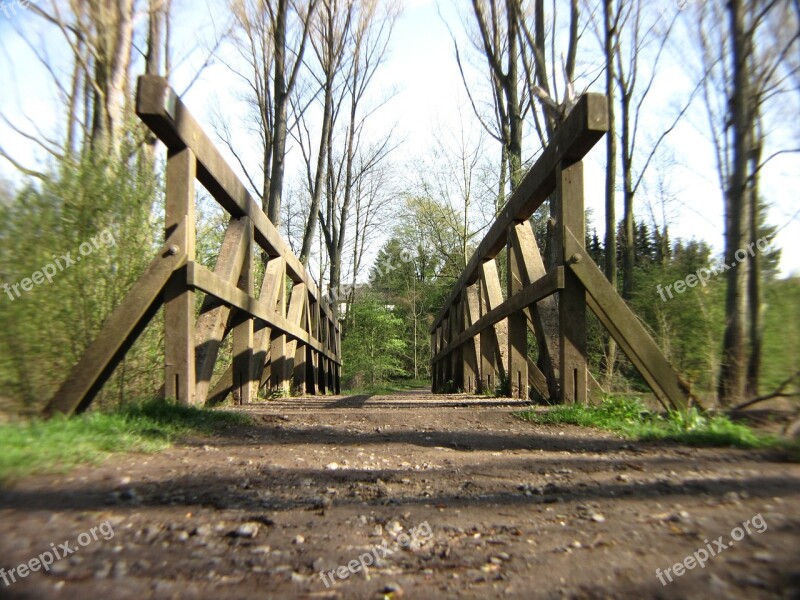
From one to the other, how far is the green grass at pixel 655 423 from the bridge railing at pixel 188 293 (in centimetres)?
222

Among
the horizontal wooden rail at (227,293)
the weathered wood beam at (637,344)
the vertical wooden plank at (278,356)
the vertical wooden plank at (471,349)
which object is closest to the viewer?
the horizontal wooden rail at (227,293)

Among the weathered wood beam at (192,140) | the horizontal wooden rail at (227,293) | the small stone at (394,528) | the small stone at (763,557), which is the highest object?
the weathered wood beam at (192,140)

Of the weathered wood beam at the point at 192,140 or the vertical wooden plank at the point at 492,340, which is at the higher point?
the weathered wood beam at the point at 192,140

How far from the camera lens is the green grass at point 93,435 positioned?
216cm

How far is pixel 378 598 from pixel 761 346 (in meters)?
3.27

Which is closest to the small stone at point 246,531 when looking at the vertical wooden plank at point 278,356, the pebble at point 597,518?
the pebble at point 597,518

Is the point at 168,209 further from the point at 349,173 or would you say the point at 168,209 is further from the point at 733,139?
the point at 349,173

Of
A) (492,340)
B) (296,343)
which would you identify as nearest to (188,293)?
(492,340)

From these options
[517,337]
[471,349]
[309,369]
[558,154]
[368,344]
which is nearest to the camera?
[558,154]

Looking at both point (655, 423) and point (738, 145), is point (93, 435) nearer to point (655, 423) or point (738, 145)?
point (655, 423)

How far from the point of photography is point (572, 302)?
411 cm

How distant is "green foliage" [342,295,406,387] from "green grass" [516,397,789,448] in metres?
25.8

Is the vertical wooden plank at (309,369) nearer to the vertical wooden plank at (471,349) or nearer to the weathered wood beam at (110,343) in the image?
the vertical wooden plank at (471,349)

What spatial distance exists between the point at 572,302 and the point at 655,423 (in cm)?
96
